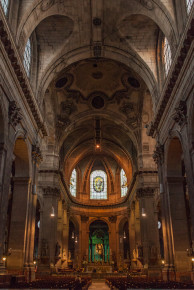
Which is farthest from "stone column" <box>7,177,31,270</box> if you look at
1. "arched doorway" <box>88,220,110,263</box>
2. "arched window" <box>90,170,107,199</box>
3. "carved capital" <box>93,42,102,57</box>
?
"arched doorway" <box>88,220,110,263</box>

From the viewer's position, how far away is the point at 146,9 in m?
16.5

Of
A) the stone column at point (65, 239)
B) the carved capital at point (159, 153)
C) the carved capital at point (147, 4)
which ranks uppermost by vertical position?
the carved capital at point (147, 4)

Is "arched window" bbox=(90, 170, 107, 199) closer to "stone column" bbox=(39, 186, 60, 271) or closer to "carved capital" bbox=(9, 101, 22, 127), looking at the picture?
"stone column" bbox=(39, 186, 60, 271)

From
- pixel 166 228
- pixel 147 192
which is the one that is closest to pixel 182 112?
pixel 166 228

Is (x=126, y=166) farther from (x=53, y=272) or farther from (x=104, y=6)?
(x=104, y=6)

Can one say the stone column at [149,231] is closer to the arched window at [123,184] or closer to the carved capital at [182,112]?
the arched window at [123,184]

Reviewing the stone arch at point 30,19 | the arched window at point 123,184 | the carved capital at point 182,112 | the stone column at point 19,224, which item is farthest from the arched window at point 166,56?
the arched window at point 123,184

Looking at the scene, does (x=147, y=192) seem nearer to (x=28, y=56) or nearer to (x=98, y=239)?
(x=28, y=56)

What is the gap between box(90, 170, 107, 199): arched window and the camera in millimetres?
43031

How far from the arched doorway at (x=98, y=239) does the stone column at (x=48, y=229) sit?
17442 millimetres

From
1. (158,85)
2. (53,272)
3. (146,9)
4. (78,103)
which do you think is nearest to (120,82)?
(78,103)

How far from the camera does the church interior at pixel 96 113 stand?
13.2 meters

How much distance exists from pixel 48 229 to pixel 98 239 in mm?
19258

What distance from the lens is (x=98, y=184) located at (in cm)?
4341
